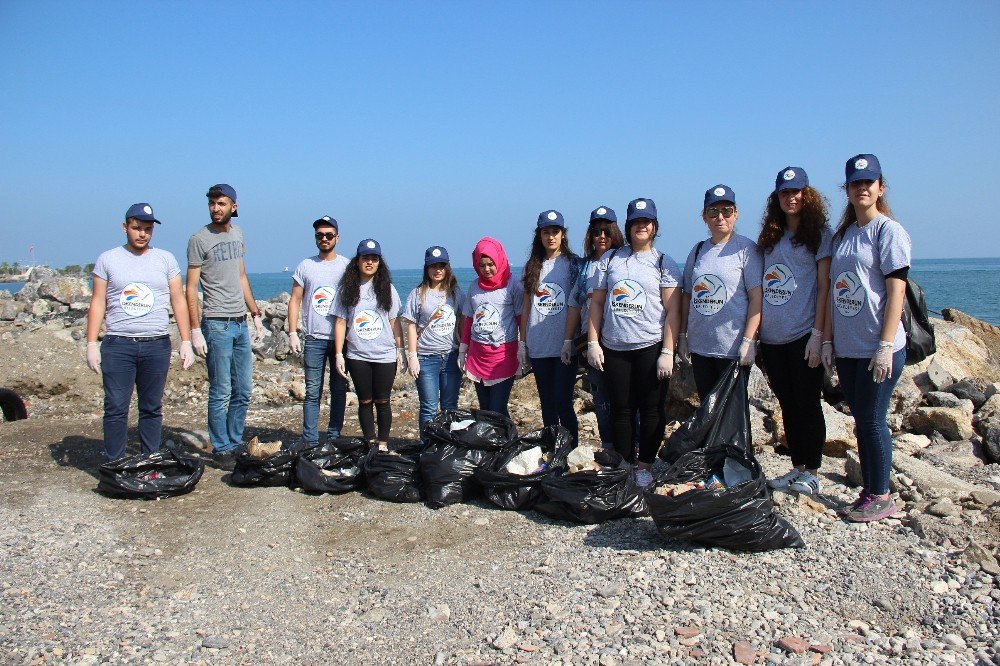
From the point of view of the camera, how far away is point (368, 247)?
18.9 feet

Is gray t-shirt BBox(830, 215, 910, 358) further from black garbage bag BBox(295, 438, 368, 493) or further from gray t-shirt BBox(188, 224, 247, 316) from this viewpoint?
gray t-shirt BBox(188, 224, 247, 316)

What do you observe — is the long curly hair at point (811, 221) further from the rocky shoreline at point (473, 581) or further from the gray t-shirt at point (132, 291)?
the gray t-shirt at point (132, 291)

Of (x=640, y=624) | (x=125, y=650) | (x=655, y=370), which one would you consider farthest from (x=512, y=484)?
(x=125, y=650)

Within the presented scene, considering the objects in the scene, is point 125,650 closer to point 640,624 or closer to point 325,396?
point 640,624

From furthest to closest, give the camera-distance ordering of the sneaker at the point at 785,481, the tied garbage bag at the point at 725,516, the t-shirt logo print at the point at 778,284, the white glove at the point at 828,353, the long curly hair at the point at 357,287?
the long curly hair at the point at 357,287 → the sneaker at the point at 785,481 → the t-shirt logo print at the point at 778,284 → the white glove at the point at 828,353 → the tied garbage bag at the point at 725,516

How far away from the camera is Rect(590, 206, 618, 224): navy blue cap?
Result: 5.34 m

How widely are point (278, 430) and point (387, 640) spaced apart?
449 centimetres

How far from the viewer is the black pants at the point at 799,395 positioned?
4590mm

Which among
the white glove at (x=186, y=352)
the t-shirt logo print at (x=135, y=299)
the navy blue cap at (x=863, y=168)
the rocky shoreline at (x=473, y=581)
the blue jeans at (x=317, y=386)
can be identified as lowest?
the rocky shoreline at (x=473, y=581)

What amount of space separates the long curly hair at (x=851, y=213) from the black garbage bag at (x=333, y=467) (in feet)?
11.1

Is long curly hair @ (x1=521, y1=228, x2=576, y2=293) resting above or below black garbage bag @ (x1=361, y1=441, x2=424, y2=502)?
above

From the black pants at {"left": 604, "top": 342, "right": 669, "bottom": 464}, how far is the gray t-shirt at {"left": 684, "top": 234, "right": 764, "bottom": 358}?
0.36 meters

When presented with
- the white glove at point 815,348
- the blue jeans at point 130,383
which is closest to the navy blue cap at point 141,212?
the blue jeans at point 130,383

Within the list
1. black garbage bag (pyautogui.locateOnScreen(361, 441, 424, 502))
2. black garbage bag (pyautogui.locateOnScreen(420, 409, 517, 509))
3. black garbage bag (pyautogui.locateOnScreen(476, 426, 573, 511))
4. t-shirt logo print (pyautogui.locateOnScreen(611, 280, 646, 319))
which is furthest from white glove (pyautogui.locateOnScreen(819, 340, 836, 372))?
black garbage bag (pyautogui.locateOnScreen(361, 441, 424, 502))
